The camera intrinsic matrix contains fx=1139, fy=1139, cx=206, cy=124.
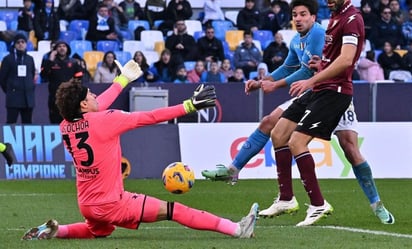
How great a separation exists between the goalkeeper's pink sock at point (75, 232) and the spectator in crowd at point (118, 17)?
17.2m

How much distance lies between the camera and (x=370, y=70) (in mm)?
26281

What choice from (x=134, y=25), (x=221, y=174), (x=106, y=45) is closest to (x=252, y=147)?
(x=221, y=174)

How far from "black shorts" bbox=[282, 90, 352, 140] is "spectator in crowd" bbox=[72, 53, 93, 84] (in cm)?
1258

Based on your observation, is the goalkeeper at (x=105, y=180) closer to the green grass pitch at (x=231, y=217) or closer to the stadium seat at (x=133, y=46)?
the green grass pitch at (x=231, y=217)

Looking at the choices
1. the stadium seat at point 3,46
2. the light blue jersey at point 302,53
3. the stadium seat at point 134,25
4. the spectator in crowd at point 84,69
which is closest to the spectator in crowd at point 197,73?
the spectator in crowd at point 84,69

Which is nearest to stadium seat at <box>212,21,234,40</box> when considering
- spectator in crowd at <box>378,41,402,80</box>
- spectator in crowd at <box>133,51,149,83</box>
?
spectator in crowd at <box>133,51,149,83</box>

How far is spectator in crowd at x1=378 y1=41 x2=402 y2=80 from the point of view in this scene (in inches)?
1061

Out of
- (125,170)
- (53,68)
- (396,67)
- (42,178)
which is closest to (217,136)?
(125,170)

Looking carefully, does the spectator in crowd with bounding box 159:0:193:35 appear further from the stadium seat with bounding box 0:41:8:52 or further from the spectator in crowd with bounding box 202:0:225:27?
the stadium seat with bounding box 0:41:8:52

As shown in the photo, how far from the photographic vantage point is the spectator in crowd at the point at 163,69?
2550cm

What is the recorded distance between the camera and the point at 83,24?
27.5m

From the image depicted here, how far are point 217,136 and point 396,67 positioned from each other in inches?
325

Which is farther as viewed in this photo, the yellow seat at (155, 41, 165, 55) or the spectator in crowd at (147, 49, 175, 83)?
the yellow seat at (155, 41, 165, 55)

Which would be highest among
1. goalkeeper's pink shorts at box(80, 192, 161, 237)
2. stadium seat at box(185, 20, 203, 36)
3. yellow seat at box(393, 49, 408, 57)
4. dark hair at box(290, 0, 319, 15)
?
dark hair at box(290, 0, 319, 15)
